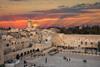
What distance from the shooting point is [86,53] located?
29.8 ft

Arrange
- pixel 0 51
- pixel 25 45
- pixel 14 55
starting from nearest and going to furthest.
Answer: pixel 0 51 → pixel 14 55 → pixel 25 45

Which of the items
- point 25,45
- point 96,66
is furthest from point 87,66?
point 25,45

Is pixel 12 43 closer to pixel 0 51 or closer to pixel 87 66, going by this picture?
pixel 0 51

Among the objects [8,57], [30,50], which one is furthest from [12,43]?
[8,57]

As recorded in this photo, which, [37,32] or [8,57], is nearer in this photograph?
[8,57]

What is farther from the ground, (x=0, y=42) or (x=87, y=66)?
(x=0, y=42)

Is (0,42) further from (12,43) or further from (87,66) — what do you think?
(12,43)

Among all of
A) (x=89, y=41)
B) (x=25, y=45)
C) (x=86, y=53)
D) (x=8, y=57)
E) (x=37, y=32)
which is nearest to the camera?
(x=8, y=57)

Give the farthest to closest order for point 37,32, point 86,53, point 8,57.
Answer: point 37,32
point 86,53
point 8,57

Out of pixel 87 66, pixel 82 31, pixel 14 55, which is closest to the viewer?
pixel 87 66

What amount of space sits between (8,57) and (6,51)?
71 centimetres

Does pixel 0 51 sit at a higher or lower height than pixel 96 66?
higher

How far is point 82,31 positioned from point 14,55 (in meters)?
8.11

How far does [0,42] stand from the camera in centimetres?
602
